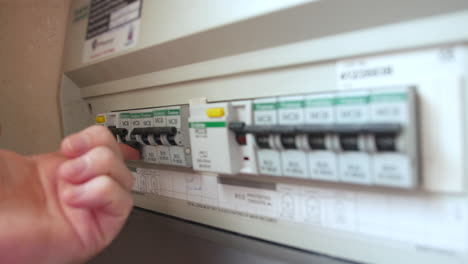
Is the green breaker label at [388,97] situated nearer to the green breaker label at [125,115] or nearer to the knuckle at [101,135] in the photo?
the knuckle at [101,135]

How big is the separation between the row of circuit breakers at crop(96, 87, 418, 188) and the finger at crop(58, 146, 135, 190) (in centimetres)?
21

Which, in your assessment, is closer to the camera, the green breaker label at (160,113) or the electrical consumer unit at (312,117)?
the electrical consumer unit at (312,117)

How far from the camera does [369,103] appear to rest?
0.48m

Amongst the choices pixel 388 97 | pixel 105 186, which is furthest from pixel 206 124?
pixel 388 97

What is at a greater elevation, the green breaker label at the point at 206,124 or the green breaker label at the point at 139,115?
the green breaker label at the point at 139,115

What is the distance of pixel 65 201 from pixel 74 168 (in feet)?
0.23

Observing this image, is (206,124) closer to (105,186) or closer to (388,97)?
(105,186)

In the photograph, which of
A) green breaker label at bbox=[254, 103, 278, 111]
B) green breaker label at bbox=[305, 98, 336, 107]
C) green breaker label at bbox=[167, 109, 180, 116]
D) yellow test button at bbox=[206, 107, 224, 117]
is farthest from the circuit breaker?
green breaker label at bbox=[305, 98, 336, 107]

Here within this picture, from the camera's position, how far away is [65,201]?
519mm

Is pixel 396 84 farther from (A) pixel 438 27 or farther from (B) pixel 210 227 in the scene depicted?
(B) pixel 210 227

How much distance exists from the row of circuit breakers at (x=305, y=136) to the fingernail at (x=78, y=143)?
0.23 metres

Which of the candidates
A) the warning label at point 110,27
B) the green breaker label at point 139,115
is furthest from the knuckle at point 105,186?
the warning label at point 110,27

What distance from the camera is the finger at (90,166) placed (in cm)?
50

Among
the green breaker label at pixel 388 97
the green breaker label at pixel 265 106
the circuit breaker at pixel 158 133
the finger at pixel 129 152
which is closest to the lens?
the green breaker label at pixel 388 97
